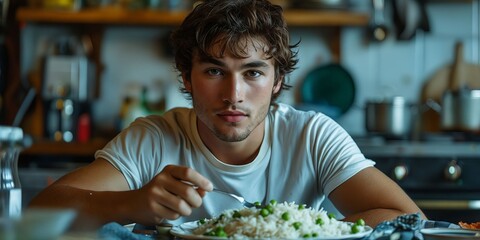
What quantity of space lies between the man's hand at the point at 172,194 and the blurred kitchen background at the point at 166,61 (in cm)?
260

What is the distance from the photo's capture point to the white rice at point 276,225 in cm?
133

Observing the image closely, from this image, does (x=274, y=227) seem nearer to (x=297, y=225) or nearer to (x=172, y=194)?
(x=297, y=225)

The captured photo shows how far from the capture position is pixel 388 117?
394 centimetres

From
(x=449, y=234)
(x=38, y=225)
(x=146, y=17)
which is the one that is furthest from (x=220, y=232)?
(x=146, y=17)

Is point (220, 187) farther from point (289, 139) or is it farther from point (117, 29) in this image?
point (117, 29)

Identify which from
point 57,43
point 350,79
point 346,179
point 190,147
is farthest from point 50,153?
point 346,179

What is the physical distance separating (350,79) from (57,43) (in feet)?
5.04

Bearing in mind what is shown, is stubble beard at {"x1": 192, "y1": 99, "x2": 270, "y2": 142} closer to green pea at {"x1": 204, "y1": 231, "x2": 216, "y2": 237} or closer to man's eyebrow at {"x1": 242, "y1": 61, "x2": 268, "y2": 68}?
man's eyebrow at {"x1": 242, "y1": 61, "x2": 268, "y2": 68}

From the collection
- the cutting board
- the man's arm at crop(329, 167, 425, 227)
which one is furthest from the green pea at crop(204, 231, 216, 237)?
the cutting board

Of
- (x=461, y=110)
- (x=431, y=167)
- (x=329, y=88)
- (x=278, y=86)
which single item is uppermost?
(x=278, y=86)

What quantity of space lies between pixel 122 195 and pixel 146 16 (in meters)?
2.51

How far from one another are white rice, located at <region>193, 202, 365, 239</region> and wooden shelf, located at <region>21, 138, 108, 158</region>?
2.52 meters

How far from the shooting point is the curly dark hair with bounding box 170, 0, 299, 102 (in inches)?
78.4

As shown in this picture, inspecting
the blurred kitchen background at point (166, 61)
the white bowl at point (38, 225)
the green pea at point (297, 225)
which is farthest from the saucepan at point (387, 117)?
the white bowl at point (38, 225)
